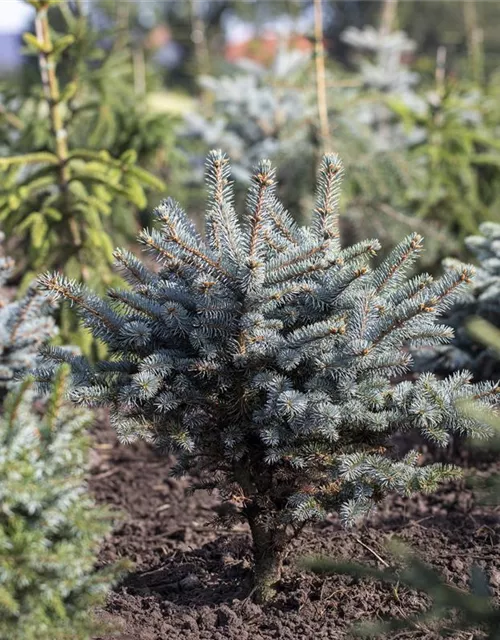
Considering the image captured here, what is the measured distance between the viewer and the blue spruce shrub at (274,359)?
2.55 meters

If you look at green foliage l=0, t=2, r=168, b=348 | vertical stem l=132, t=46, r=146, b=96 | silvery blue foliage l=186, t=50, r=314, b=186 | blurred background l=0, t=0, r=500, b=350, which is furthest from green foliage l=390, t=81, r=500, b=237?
vertical stem l=132, t=46, r=146, b=96

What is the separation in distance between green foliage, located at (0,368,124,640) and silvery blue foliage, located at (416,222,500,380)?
2.47 metres

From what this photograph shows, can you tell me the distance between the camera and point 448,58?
2431 cm

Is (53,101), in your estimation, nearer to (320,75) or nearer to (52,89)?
(52,89)

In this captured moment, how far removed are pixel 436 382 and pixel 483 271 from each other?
1.71 metres

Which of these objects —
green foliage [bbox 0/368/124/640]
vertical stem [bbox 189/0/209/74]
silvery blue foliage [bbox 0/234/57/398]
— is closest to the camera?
green foliage [bbox 0/368/124/640]

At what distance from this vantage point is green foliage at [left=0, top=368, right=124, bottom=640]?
6.45 feet

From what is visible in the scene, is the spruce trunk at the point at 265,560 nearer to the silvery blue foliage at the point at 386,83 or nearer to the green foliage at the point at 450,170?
the green foliage at the point at 450,170

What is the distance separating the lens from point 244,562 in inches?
127

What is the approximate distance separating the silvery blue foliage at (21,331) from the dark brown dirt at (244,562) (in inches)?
35.8

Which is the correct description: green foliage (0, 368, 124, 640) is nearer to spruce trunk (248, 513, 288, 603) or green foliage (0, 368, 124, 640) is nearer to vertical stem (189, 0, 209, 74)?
spruce trunk (248, 513, 288, 603)

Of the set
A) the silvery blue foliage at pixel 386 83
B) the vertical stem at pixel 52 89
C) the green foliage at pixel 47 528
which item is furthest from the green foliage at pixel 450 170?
the green foliage at pixel 47 528

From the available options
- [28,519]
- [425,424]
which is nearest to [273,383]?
[425,424]

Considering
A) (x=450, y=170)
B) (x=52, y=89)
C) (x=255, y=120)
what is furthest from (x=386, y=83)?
(x=52, y=89)
